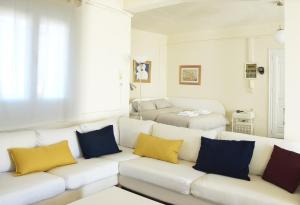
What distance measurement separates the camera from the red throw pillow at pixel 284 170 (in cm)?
229

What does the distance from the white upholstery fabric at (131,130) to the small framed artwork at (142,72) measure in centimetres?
271

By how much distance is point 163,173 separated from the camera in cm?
278

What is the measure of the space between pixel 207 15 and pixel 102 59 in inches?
93.7

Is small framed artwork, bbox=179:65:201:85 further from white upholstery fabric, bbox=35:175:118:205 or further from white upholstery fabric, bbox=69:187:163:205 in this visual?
white upholstery fabric, bbox=69:187:163:205

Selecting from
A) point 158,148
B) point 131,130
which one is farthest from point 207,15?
point 158,148

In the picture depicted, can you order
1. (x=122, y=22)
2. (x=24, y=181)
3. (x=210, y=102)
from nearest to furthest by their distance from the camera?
(x=24, y=181) < (x=122, y=22) < (x=210, y=102)

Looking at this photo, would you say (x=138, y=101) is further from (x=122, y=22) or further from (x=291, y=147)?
(x=291, y=147)

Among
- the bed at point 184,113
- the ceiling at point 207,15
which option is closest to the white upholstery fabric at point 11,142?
the ceiling at point 207,15

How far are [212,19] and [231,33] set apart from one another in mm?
1071

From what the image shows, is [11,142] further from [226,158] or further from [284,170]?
[284,170]

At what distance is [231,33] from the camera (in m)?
6.45

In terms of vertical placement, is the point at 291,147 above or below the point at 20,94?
below

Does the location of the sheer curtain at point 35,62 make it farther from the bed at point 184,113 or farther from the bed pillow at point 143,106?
the bed pillow at point 143,106

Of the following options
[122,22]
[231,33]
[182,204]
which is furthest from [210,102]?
[182,204]
